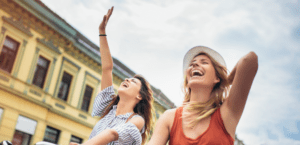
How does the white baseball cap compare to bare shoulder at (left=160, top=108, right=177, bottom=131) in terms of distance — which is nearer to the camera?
bare shoulder at (left=160, top=108, right=177, bottom=131)

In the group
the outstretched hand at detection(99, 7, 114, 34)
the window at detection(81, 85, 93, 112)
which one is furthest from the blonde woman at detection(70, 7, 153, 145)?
the window at detection(81, 85, 93, 112)

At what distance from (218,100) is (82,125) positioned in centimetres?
1464

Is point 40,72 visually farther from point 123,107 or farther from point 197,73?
point 197,73

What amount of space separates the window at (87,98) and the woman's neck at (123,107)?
13.8 meters

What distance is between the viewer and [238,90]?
1415 millimetres

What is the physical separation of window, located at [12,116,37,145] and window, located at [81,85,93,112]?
12.1ft

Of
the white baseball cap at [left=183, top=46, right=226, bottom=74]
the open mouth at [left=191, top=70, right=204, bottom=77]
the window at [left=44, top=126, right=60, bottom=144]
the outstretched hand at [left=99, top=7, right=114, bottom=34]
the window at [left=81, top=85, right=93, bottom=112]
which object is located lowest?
the window at [left=44, top=126, right=60, bottom=144]

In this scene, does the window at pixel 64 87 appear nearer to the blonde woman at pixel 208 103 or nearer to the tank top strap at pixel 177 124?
the blonde woman at pixel 208 103

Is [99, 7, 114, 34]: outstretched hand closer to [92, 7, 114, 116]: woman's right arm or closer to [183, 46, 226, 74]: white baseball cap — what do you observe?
[92, 7, 114, 116]: woman's right arm

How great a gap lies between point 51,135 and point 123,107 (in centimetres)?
1235

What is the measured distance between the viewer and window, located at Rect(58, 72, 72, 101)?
14.5 metres

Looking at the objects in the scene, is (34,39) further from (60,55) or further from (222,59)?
(222,59)

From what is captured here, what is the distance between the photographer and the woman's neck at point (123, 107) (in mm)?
2531

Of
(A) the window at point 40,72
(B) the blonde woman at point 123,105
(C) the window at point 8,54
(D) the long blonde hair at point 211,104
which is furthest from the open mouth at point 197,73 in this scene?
(A) the window at point 40,72
